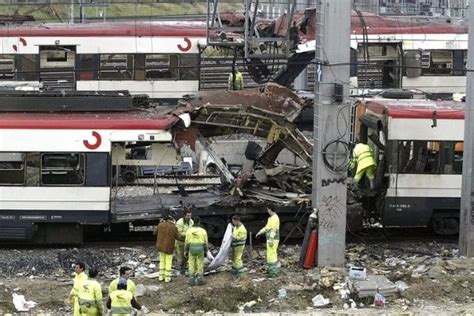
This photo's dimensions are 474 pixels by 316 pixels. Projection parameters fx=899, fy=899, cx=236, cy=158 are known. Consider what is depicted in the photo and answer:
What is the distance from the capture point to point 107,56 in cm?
2686

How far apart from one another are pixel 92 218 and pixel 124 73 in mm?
10648

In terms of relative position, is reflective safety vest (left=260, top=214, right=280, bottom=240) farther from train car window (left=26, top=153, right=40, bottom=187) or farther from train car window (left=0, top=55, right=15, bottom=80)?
train car window (left=0, top=55, right=15, bottom=80)

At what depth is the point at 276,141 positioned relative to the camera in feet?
59.8

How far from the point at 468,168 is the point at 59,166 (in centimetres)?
759

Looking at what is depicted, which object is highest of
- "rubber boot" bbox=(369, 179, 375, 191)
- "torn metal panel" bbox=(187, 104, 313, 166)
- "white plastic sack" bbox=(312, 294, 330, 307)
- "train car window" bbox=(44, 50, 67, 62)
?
"train car window" bbox=(44, 50, 67, 62)

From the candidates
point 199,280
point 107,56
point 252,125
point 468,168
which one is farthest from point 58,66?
point 468,168

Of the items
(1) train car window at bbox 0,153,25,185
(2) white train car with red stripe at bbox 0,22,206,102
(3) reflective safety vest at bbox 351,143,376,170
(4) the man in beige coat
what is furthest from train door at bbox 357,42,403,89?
(4) the man in beige coat

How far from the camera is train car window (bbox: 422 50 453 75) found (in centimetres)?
2792

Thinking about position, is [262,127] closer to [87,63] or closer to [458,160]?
[458,160]

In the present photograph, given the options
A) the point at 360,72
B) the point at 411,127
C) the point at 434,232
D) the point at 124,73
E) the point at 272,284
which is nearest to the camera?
the point at 272,284

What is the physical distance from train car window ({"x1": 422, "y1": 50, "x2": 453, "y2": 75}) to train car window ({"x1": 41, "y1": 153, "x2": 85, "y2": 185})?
1421cm

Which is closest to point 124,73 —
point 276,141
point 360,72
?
point 360,72

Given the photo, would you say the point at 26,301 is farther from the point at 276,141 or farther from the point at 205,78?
the point at 205,78

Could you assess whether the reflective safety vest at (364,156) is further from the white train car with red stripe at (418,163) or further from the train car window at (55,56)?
the train car window at (55,56)
